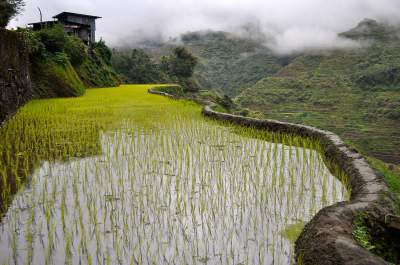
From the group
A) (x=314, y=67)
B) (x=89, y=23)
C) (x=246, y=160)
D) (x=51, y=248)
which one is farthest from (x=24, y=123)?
(x=314, y=67)

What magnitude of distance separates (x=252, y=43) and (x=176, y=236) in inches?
5932

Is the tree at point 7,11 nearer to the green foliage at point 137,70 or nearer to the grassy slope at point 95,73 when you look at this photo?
the grassy slope at point 95,73

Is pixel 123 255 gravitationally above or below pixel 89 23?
below

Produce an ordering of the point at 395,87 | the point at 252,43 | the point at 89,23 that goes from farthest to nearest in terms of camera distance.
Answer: the point at 252,43 → the point at 395,87 → the point at 89,23

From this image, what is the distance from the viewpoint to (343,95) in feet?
270

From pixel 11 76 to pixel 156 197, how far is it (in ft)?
A: 29.7

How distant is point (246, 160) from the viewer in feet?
22.0

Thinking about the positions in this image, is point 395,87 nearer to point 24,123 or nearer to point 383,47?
point 383,47

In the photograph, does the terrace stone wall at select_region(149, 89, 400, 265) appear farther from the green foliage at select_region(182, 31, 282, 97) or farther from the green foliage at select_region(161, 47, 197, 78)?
the green foliage at select_region(182, 31, 282, 97)

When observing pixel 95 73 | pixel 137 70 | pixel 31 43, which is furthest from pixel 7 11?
pixel 137 70

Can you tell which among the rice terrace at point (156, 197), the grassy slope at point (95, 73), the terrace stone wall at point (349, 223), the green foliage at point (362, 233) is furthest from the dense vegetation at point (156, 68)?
the green foliage at point (362, 233)

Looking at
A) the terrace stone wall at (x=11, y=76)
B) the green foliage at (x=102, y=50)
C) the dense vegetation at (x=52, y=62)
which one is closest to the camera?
the terrace stone wall at (x=11, y=76)

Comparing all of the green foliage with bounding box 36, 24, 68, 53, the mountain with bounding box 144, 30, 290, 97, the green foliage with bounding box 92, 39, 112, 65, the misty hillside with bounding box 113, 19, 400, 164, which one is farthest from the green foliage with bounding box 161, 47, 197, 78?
the green foliage with bounding box 36, 24, 68, 53

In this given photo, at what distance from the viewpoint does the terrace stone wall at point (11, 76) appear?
33.9 ft
